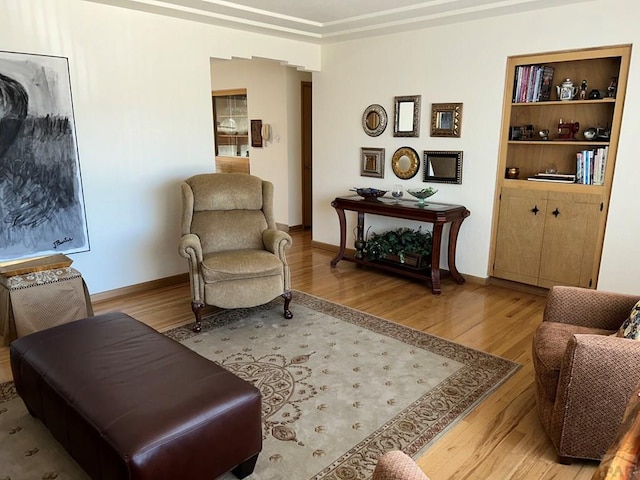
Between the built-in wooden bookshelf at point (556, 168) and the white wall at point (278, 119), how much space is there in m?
3.03

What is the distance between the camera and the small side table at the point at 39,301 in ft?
10.1

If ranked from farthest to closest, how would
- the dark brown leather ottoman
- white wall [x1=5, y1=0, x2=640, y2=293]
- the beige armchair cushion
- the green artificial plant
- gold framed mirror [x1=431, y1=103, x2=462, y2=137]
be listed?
the green artificial plant → gold framed mirror [x1=431, y1=103, x2=462, y2=137] → white wall [x1=5, y1=0, x2=640, y2=293] → the dark brown leather ottoman → the beige armchair cushion

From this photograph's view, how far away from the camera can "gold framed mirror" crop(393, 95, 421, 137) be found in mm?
4605

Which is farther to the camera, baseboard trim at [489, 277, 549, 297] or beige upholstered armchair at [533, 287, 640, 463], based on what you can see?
baseboard trim at [489, 277, 549, 297]

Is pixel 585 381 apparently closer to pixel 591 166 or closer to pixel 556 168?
pixel 591 166

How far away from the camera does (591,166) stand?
3.73 m

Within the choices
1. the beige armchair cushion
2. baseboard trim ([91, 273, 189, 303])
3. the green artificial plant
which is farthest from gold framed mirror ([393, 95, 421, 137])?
the beige armchair cushion

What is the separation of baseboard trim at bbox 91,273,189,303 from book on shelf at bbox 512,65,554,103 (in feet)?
11.4

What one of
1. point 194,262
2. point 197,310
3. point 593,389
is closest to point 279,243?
point 194,262

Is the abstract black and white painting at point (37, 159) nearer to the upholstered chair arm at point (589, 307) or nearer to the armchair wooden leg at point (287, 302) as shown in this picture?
the armchair wooden leg at point (287, 302)

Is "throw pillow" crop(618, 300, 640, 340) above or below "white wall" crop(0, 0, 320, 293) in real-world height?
below

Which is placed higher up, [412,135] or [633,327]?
[412,135]

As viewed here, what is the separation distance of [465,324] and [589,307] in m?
1.24

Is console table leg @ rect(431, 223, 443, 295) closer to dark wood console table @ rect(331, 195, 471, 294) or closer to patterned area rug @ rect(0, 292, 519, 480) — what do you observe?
dark wood console table @ rect(331, 195, 471, 294)
